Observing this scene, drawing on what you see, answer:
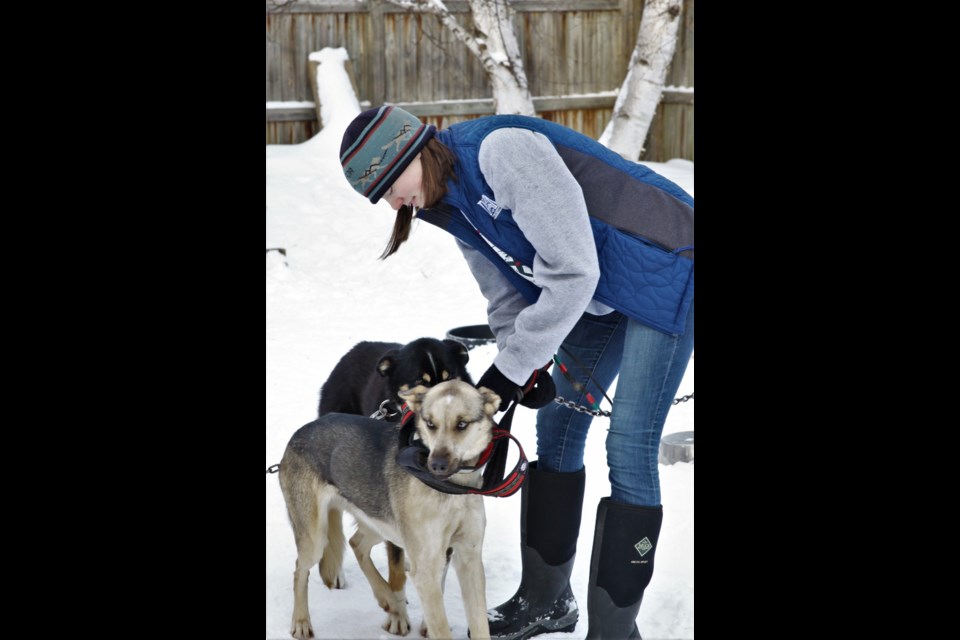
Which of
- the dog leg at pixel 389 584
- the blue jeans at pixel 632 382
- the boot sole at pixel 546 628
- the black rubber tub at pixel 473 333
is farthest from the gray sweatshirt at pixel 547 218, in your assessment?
Result: the black rubber tub at pixel 473 333

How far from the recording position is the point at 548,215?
8.00ft

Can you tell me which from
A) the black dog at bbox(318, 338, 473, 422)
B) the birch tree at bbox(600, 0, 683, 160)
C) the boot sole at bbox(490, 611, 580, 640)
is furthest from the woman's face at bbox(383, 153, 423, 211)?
the birch tree at bbox(600, 0, 683, 160)

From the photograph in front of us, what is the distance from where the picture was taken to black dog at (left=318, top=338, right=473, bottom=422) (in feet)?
11.7

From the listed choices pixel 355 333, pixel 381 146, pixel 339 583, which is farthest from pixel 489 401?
pixel 355 333

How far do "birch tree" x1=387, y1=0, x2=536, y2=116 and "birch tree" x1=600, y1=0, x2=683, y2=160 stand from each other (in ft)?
3.35

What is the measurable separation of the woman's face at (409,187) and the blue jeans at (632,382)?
0.71m

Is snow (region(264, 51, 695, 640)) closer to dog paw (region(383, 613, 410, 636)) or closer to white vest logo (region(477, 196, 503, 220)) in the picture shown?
dog paw (region(383, 613, 410, 636))

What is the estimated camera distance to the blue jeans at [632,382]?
2.71m

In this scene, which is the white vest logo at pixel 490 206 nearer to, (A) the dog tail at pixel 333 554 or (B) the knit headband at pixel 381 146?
(B) the knit headband at pixel 381 146

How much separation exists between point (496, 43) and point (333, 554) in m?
7.79
